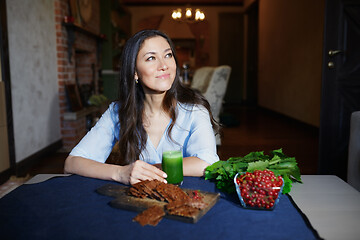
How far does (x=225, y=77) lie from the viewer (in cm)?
423

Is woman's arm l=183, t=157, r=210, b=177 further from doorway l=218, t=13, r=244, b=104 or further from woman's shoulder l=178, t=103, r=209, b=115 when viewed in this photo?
doorway l=218, t=13, r=244, b=104

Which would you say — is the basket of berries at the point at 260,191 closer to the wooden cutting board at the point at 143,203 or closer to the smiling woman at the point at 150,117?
the wooden cutting board at the point at 143,203

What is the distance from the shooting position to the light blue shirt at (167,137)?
4.84 ft

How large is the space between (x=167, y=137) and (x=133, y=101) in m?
0.24

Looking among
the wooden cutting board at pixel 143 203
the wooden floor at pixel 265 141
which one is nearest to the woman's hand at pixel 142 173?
the wooden cutting board at pixel 143 203

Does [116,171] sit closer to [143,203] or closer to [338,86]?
[143,203]

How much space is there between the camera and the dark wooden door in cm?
288

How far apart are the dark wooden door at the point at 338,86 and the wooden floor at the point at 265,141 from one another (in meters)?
Answer: 0.32

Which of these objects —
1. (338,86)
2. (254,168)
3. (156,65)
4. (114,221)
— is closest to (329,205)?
(254,168)

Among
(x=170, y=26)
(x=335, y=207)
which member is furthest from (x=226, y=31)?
(x=335, y=207)

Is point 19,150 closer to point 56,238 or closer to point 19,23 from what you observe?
point 19,23

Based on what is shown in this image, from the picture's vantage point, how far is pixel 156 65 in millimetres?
1520

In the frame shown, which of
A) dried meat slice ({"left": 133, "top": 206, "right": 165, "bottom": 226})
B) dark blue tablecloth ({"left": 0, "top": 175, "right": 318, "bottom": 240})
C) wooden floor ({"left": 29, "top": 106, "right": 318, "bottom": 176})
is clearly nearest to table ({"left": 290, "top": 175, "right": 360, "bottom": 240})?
dark blue tablecloth ({"left": 0, "top": 175, "right": 318, "bottom": 240})

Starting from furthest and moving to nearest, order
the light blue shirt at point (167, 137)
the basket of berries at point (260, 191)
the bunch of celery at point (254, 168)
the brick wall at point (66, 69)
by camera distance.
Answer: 1. the brick wall at point (66, 69)
2. the light blue shirt at point (167, 137)
3. the bunch of celery at point (254, 168)
4. the basket of berries at point (260, 191)
